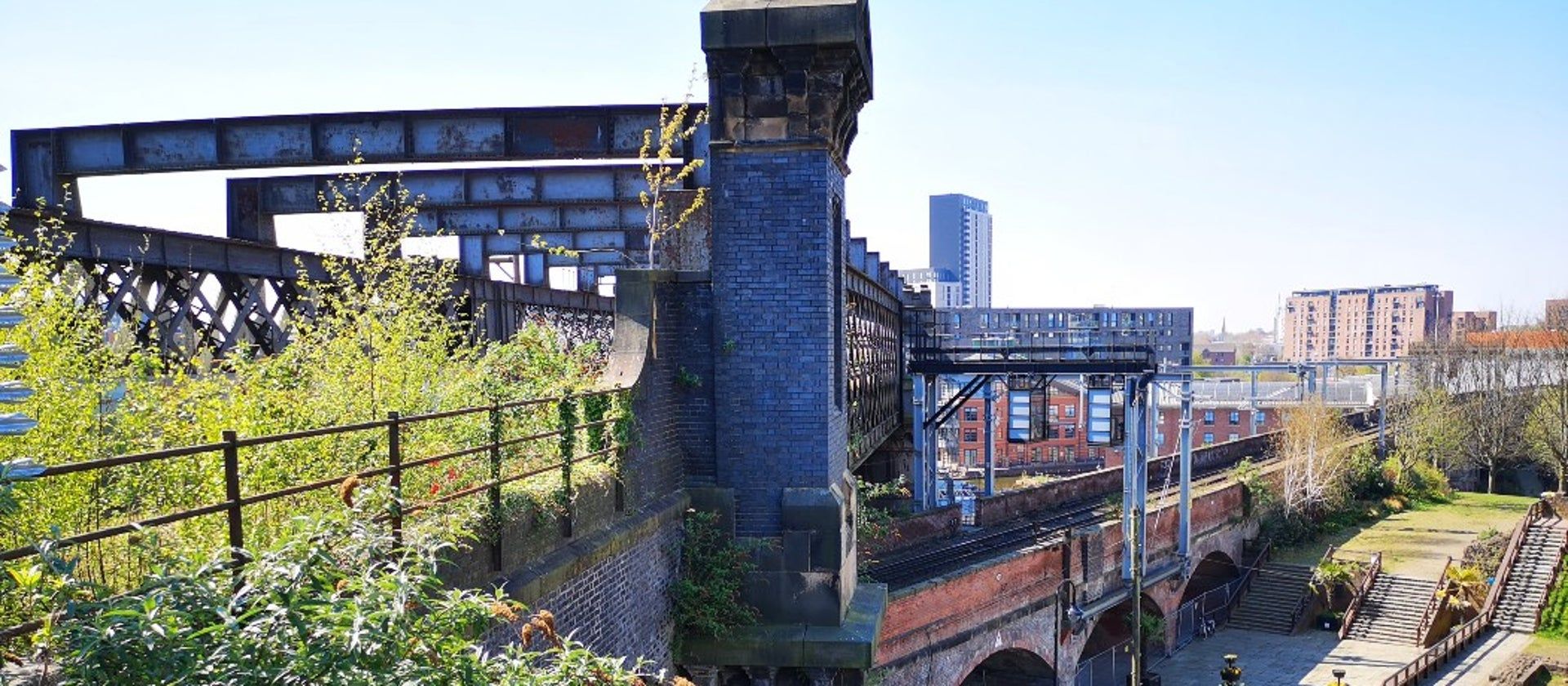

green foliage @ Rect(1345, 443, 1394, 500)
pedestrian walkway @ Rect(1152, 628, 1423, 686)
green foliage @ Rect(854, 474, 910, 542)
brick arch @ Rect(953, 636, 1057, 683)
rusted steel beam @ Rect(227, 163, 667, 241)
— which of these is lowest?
pedestrian walkway @ Rect(1152, 628, 1423, 686)

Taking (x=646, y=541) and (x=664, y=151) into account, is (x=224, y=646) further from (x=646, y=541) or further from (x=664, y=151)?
(x=664, y=151)

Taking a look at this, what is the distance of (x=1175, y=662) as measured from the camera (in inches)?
1091

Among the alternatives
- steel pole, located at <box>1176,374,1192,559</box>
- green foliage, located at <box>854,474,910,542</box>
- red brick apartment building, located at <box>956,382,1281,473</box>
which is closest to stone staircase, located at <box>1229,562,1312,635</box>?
steel pole, located at <box>1176,374,1192,559</box>

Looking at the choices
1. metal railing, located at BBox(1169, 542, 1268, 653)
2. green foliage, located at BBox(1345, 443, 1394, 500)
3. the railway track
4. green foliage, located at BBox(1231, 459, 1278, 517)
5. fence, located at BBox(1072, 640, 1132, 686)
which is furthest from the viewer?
green foliage, located at BBox(1345, 443, 1394, 500)

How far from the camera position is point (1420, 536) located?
38.0 m

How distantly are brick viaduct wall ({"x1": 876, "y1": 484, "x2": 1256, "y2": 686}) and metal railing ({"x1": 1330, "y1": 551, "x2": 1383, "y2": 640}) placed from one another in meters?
7.24

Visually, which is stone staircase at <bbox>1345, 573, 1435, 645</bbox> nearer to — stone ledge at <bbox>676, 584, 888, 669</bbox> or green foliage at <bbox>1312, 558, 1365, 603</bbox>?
green foliage at <bbox>1312, 558, 1365, 603</bbox>

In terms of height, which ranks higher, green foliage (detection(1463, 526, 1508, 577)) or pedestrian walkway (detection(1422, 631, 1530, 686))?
green foliage (detection(1463, 526, 1508, 577))

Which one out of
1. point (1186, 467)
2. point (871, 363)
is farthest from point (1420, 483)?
point (871, 363)

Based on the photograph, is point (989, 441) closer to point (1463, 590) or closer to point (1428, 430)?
point (1463, 590)

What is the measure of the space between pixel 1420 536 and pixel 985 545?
25.7 metres

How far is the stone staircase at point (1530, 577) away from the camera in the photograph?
30.3 metres

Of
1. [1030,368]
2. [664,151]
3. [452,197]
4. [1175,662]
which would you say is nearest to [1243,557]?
[1175,662]

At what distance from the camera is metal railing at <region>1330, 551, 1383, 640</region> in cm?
3003
